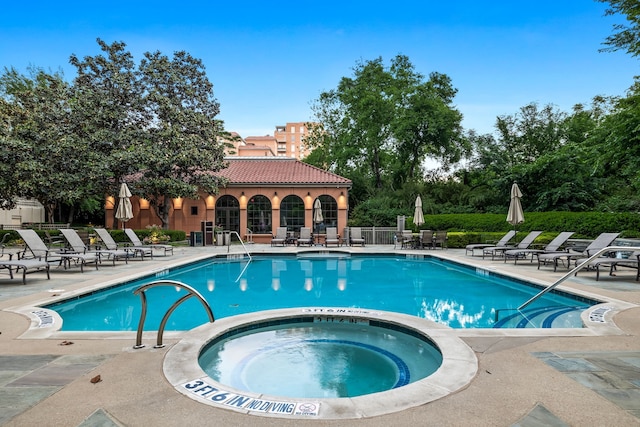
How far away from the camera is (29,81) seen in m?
29.7

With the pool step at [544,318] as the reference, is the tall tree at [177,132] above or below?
above

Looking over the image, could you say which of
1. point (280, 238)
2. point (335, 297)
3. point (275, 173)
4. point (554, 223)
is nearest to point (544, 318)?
point (335, 297)

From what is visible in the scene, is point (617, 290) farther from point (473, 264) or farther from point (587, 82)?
point (587, 82)

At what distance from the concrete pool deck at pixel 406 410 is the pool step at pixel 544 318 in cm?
87

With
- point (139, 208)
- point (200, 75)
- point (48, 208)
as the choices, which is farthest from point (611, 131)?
point (48, 208)

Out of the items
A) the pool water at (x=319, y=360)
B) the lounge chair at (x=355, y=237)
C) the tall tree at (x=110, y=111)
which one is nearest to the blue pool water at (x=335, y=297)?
the pool water at (x=319, y=360)

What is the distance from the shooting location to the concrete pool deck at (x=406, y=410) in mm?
2643

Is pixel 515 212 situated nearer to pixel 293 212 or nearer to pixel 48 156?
pixel 293 212

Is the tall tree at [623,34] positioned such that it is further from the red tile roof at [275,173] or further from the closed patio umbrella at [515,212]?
the red tile roof at [275,173]

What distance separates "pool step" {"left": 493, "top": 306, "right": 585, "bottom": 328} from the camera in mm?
6154

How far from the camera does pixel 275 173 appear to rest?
85.9ft

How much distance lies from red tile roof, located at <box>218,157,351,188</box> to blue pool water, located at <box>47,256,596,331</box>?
430 inches

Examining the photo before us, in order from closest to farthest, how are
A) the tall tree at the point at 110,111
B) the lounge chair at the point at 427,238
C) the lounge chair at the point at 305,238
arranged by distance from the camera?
1. the lounge chair at the point at 427,238
2. the lounge chair at the point at 305,238
3. the tall tree at the point at 110,111

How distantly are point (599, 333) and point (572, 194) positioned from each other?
19.6 meters
